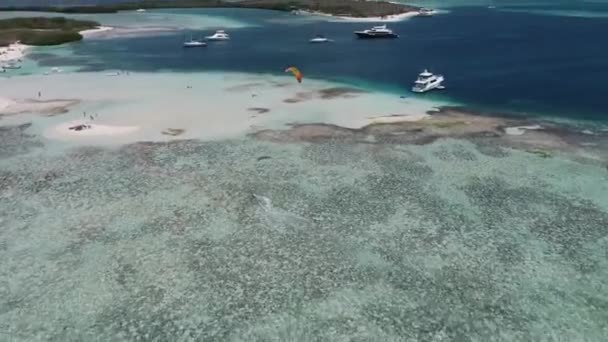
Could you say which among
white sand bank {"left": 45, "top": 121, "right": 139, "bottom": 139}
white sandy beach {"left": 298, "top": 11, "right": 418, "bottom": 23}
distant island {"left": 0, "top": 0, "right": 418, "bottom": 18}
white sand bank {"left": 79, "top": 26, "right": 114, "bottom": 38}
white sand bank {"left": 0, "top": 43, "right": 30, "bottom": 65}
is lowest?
white sand bank {"left": 45, "top": 121, "right": 139, "bottom": 139}

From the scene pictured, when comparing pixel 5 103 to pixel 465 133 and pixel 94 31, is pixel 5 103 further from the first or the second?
pixel 94 31

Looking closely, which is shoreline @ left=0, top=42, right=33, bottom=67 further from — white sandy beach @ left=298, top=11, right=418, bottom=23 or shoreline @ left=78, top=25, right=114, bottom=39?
white sandy beach @ left=298, top=11, right=418, bottom=23

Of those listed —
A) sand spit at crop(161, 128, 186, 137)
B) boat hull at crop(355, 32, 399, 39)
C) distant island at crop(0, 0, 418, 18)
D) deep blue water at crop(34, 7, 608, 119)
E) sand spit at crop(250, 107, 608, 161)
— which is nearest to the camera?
sand spit at crop(250, 107, 608, 161)

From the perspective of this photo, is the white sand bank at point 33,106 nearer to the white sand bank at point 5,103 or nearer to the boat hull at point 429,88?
the white sand bank at point 5,103

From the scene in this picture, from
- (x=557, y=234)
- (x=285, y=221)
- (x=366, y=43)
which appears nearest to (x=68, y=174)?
(x=285, y=221)

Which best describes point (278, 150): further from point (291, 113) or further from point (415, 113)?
point (415, 113)

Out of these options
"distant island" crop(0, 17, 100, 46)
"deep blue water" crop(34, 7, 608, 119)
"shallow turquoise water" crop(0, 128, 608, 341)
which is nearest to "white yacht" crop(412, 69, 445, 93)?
"deep blue water" crop(34, 7, 608, 119)

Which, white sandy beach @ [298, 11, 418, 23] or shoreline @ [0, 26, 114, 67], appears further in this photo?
white sandy beach @ [298, 11, 418, 23]

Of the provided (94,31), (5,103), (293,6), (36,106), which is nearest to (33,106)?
(36,106)

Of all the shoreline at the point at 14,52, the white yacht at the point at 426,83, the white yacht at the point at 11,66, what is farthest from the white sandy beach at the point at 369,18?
the white yacht at the point at 11,66
